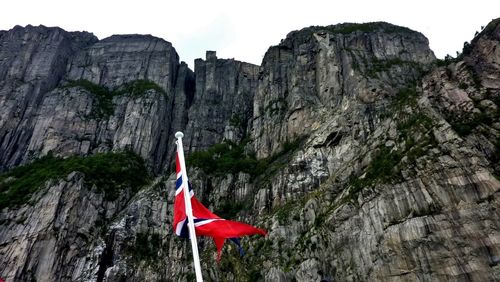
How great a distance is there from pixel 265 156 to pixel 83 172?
29677 mm

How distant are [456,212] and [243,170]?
35.8 m

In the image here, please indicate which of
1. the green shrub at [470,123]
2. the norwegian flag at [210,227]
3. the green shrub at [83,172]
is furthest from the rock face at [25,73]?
the norwegian flag at [210,227]

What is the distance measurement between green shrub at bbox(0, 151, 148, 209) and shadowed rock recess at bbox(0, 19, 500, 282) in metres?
0.35

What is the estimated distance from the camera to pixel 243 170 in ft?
216

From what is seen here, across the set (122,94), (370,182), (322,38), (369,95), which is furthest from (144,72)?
(370,182)

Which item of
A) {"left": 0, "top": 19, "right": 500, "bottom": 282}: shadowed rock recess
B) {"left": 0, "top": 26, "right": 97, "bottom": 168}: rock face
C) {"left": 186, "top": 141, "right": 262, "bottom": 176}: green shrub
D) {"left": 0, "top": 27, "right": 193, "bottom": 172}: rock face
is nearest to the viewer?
{"left": 0, "top": 19, "right": 500, "bottom": 282}: shadowed rock recess

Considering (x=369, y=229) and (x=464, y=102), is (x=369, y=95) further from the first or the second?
(x=369, y=229)

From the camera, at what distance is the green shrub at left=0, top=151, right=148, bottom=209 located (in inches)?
2530

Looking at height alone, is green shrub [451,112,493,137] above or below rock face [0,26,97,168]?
below

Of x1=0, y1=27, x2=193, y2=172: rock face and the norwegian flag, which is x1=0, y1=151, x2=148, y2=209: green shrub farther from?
the norwegian flag

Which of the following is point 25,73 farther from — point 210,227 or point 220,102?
point 210,227

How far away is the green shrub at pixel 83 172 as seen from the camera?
6425 cm

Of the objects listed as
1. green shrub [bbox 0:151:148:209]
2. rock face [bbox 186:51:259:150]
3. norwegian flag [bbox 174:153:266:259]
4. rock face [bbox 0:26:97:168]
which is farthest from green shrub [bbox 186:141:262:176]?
norwegian flag [bbox 174:153:266:259]

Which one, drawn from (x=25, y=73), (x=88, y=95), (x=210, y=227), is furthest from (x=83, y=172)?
(x=210, y=227)
